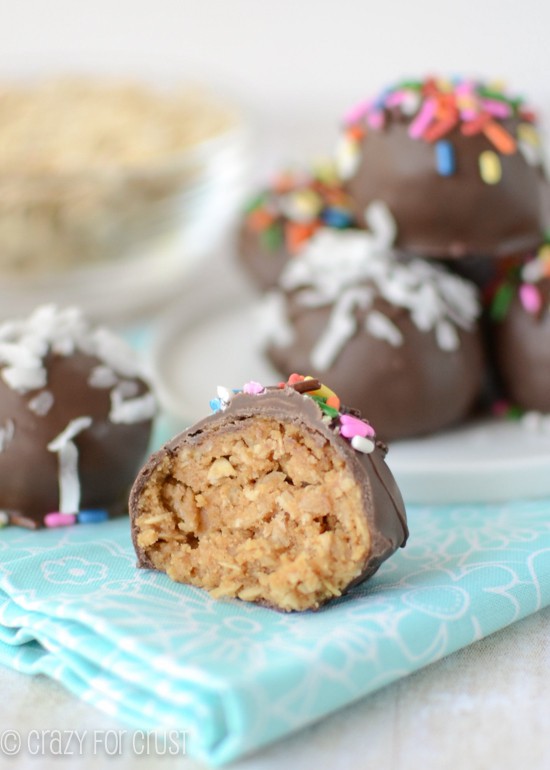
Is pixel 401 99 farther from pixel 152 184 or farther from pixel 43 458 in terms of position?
pixel 43 458

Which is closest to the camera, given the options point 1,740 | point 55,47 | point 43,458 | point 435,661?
point 1,740

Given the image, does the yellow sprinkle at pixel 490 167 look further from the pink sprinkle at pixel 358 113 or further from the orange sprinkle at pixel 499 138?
the pink sprinkle at pixel 358 113

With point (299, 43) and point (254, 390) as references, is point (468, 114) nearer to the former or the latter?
point (254, 390)

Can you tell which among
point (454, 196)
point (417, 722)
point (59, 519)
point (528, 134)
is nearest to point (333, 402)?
point (417, 722)

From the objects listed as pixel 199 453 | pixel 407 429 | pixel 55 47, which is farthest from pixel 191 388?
pixel 55 47

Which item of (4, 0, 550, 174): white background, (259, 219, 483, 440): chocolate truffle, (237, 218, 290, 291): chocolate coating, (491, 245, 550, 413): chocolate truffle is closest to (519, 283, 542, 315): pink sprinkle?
(491, 245, 550, 413): chocolate truffle

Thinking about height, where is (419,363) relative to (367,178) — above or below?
below

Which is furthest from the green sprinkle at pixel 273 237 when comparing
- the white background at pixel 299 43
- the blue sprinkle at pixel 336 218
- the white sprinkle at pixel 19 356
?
the white background at pixel 299 43

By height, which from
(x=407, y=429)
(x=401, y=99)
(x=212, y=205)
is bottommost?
(x=407, y=429)
